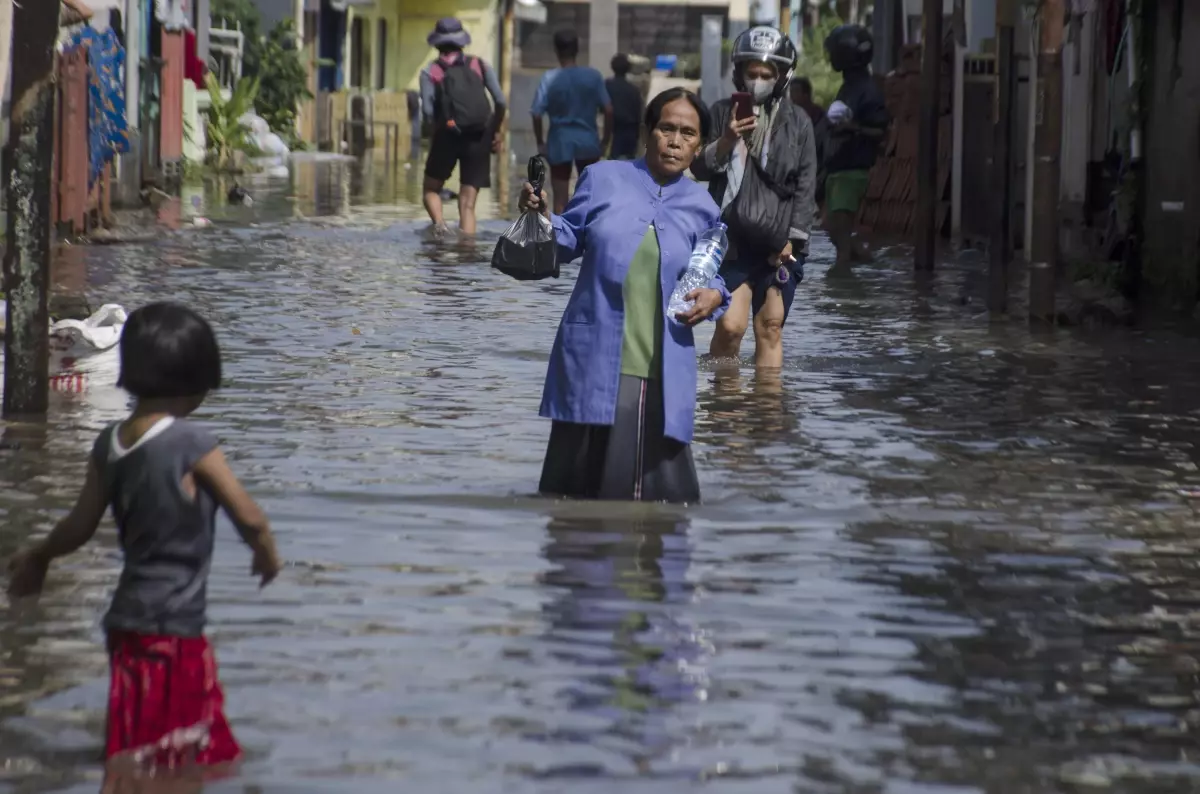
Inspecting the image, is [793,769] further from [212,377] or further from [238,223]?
[238,223]

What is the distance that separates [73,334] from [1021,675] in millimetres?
7201

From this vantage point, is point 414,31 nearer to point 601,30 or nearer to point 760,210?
point 601,30

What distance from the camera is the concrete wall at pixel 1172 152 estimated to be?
52.2 ft

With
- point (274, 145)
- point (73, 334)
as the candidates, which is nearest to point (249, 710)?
point (73, 334)

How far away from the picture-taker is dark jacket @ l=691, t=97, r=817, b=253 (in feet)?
36.9

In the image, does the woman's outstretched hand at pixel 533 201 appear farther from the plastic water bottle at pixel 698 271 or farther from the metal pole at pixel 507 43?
the metal pole at pixel 507 43

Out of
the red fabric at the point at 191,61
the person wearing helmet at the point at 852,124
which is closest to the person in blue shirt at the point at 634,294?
the person wearing helmet at the point at 852,124

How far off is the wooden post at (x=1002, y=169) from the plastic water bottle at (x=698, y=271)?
7282 mm

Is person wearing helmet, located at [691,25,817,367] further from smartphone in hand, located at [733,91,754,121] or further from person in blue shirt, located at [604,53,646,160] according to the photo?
person in blue shirt, located at [604,53,646,160]

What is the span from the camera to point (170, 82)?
1176 inches

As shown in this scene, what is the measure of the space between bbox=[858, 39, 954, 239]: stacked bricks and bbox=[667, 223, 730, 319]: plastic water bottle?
1605 cm

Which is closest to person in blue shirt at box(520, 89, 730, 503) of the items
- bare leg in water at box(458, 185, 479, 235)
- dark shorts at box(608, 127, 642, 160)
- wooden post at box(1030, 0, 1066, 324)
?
wooden post at box(1030, 0, 1066, 324)

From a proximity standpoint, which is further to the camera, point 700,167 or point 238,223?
point 238,223

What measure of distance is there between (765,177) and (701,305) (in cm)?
380
